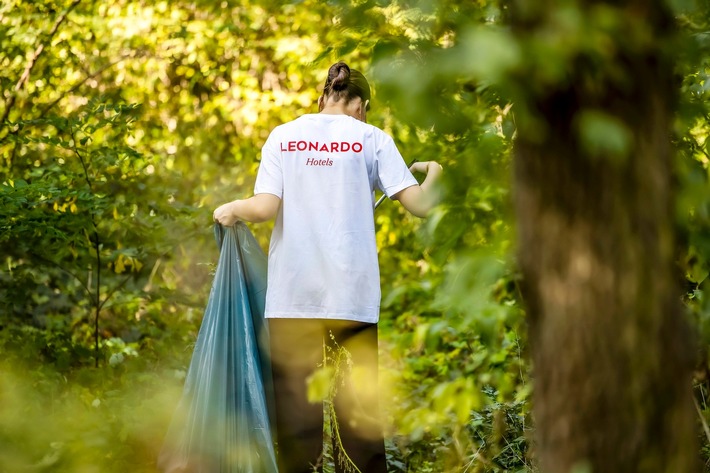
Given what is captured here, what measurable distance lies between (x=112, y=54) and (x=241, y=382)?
5325mm

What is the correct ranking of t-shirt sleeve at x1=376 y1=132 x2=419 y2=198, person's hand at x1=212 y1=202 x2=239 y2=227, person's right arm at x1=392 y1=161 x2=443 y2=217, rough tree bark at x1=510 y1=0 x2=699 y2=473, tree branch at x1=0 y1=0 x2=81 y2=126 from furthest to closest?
tree branch at x1=0 y1=0 x2=81 y2=126
person's hand at x1=212 y1=202 x2=239 y2=227
t-shirt sleeve at x1=376 y1=132 x2=419 y2=198
person's right arm at x1=392 y1=161 x2=443 y2=217
rough tree bark at x1=510 y1=0 x2=699 y2=473

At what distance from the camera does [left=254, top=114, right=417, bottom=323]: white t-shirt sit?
10.00 feet

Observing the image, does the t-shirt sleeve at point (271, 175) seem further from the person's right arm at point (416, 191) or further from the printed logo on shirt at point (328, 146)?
the person's right arm at point (416, 191)

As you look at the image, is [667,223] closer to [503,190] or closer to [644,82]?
[644,82]

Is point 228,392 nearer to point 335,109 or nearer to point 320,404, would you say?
point 320,404

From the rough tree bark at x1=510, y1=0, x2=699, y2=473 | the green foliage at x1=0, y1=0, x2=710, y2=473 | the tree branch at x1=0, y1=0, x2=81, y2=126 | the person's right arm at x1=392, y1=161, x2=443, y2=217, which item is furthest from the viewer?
the tree branch at x1=0, y1=0, x2=81, y2=126

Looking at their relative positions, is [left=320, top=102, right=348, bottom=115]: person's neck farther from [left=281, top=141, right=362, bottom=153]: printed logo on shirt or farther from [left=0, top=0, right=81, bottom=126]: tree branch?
[left=0, top=0, right=81, bottom=126]: tree branch

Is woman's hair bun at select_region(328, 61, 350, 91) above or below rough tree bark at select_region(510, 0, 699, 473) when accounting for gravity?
above

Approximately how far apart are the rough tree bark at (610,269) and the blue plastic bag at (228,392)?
2.08 meters

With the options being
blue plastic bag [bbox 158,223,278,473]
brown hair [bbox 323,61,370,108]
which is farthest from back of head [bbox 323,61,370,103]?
blue plastic bag [bbox 158,223,278,473]

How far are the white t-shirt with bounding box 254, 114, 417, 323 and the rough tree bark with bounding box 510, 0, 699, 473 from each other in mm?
1649

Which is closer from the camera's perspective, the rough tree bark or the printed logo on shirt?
the rough tree bark

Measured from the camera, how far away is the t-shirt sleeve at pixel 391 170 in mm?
3068

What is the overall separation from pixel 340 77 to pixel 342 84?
0.08 feet
